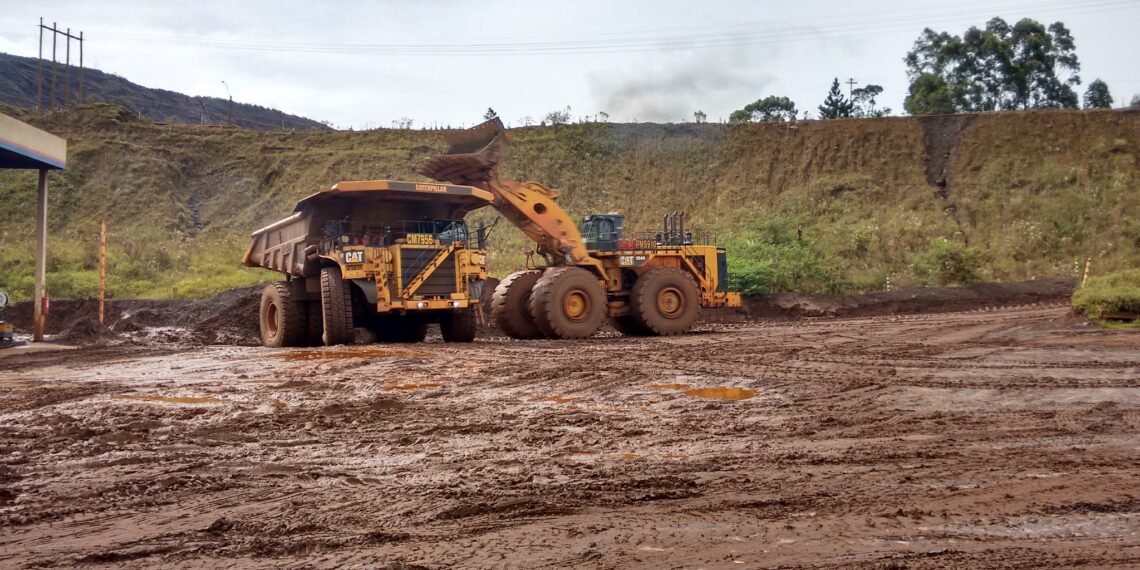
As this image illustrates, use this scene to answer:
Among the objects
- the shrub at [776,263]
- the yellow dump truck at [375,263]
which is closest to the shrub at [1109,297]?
the yellow dump truck at [375,263]

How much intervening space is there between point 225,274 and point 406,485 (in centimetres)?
2879

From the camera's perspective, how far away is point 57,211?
126 ft

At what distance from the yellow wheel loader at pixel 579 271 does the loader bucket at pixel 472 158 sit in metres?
0.02

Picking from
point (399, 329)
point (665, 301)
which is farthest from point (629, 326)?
point (399, 329)

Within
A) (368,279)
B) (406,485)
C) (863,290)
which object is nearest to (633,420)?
(406,485)

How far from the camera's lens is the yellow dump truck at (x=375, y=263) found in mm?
15219

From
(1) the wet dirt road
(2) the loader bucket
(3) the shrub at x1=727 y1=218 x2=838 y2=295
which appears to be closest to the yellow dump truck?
(2) the loader bucket

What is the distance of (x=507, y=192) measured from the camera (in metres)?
17.9

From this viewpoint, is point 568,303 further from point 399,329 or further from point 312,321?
point 312,321

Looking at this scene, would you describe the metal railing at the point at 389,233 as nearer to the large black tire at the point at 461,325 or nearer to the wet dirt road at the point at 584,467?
the large black tire at the point at 461,325

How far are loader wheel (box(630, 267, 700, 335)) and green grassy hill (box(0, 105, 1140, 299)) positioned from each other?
40.9 feet

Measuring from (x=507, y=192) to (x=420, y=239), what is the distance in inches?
110

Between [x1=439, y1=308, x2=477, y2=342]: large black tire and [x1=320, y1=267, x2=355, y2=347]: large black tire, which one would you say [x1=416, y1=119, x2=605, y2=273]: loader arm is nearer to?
[x1=439, y1=308, x2=477, y2=342]: large black tire

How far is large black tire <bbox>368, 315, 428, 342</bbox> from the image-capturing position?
1761 cm
